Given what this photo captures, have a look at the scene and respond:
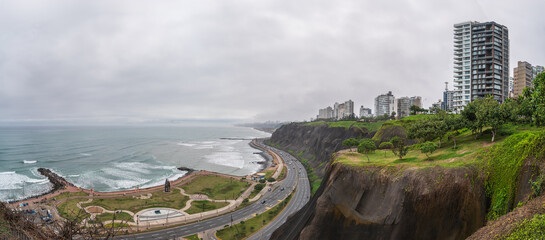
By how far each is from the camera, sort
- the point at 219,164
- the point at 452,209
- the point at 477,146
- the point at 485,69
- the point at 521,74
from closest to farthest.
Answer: the point at 452,209 → the point at 477,146 → the point at 485,69 → the point at 521,74 → the point at 219,164

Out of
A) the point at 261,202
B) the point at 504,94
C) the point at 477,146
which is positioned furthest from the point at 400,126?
the point at 504,94

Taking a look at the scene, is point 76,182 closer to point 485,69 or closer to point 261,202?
point 261,202

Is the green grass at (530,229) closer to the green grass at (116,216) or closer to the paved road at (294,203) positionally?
the paved road at (294,203)

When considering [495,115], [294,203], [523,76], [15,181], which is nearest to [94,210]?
[294,203]

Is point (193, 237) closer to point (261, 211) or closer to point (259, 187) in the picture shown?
point (261, 211)

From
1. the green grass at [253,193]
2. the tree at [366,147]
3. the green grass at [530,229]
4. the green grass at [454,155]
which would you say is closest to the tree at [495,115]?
the green grass at [454,155]

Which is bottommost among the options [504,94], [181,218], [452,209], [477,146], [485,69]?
[181,218]
